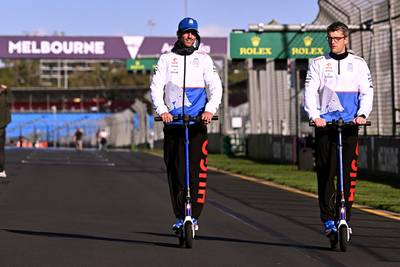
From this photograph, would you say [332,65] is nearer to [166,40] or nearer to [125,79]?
[166,40]

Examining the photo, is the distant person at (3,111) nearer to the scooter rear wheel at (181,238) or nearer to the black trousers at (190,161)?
the black trousers at (190,161)

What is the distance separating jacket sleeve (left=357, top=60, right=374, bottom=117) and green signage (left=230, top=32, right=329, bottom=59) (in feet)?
79.7

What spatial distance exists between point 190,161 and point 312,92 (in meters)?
1.20

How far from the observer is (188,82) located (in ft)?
29.8

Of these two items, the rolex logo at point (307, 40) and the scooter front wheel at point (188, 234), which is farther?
the rolex logo at point (307, 40)

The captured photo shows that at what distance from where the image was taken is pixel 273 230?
10859 mm

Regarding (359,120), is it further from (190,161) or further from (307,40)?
(307,40)

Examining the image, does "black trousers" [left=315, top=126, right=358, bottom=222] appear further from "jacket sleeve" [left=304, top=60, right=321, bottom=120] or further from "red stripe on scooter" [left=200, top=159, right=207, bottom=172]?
"red stripe on scooter" [left=200, top=159, right=207, bottom=172]

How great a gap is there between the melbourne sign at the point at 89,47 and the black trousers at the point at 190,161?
47054mm

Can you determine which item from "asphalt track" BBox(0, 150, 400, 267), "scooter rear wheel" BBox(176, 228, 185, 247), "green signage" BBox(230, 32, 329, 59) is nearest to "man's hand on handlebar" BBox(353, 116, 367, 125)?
"asphalt track" BBox(0, 150, 400, 267)

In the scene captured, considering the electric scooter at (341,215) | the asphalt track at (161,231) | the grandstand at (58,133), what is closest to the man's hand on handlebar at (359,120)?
the electric scooter at (341,215)

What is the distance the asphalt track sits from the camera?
8.34 m

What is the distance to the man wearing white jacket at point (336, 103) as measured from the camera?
9.05m

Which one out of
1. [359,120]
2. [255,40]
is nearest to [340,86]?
[359,120]
